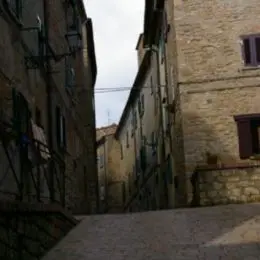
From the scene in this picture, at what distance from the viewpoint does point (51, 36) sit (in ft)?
65.0

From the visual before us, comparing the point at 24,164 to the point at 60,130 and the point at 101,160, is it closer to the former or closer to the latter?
the point at 60,130

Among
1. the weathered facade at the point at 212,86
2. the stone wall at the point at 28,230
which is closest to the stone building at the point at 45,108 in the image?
the stone wall at the point at 28,230

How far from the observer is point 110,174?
177 ft

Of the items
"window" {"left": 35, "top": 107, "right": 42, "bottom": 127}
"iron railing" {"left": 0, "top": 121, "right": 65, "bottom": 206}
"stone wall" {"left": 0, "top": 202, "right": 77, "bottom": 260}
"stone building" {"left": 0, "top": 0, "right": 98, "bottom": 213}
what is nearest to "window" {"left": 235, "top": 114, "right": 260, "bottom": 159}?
"stone building" {"left": 0, "top": 0, "right": 98, "bottom": 213}

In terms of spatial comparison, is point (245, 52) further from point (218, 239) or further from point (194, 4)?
point (218, 239)

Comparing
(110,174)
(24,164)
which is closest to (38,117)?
(24,164)

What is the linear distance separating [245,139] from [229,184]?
257 centimetres

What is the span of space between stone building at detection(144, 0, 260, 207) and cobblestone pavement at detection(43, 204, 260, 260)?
628cm

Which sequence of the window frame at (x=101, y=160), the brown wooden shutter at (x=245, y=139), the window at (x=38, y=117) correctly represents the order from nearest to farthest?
the window at (x=38, y=117)
the brown wooden shutter at (x=245, y=139)
the window frame at (x=101, y=160)

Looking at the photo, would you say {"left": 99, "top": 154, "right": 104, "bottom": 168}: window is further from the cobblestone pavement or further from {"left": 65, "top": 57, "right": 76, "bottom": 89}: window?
the cobblestone pavement

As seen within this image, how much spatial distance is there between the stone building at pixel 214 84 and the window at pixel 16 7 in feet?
28.2

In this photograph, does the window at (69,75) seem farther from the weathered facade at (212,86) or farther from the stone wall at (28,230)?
the stone wall at (28,230)

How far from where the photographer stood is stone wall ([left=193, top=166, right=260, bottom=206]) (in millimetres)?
19609

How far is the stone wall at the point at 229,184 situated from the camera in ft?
64.3
